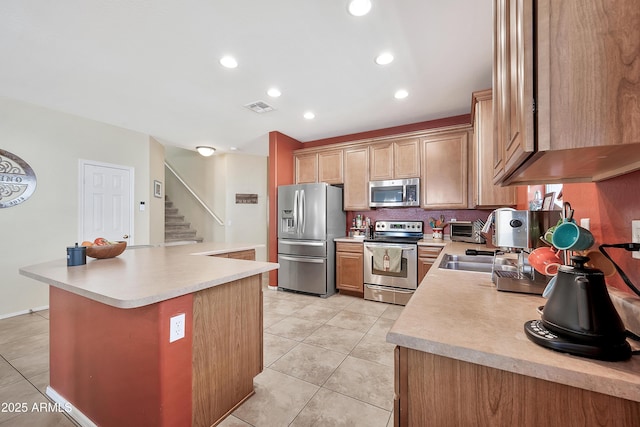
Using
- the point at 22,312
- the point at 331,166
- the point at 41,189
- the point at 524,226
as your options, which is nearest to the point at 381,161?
the point at 331,166

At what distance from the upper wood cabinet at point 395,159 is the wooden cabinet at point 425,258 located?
104cm

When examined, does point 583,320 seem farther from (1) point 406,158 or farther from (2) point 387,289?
(1) point 406,158

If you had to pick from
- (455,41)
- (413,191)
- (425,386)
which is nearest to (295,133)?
(413,191)

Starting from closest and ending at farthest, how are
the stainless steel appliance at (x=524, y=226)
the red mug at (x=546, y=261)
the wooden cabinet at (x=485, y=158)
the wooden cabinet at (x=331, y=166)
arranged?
the red mug at (x=546, y=261) < the stainless steel appliance at (x=524, y=226) < the wooden cabinet at (x=485, y=158) < the wooden cabinet at (x=331, y=166)

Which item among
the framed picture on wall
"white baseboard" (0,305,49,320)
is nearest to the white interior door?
the framed picture on wall

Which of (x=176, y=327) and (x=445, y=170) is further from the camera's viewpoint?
(x=445, y=170)

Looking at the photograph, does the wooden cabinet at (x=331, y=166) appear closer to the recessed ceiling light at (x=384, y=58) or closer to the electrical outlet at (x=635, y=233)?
the recessed ceiling light at (x=384, y=58)

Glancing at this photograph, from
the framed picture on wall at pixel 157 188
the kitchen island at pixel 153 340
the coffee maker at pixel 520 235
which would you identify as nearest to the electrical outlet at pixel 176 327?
the kitchen island at pixel 153 340

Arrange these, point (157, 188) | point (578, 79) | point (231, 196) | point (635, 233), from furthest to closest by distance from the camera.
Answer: point (231, 196)
point (157, 188)
point (635, 233)
point (578, 79)

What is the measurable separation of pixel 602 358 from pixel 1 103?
5221mm

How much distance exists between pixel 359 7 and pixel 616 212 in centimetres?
180

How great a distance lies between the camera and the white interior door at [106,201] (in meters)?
3.66

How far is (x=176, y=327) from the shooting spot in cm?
125

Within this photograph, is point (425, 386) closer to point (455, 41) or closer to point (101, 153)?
point (455, 41)
